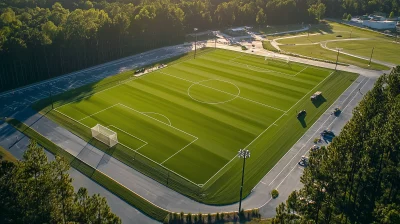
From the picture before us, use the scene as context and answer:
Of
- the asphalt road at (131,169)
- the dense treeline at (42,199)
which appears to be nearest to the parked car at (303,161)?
the asphalt road at (131,169)

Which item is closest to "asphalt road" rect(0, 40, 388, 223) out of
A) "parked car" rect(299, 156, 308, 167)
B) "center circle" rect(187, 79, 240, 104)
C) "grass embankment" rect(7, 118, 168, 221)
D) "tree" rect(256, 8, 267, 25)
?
"grass embankment" rect(7, 118, 168, 221)

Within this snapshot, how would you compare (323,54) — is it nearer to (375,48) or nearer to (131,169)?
(375,48)

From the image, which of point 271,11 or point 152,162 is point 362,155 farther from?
point 271,11

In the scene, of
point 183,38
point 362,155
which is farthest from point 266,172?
point 183,38

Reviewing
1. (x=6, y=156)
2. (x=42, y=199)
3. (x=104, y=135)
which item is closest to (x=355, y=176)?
(x=42, y=199)

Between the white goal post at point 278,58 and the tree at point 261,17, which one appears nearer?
the white goal post at point 278,58

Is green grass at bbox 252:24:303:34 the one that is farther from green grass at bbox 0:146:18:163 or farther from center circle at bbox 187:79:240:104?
green grass at bbox 0:146:18:163

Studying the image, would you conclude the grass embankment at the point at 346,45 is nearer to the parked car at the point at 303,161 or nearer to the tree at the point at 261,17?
the tree at the point at 261,17
